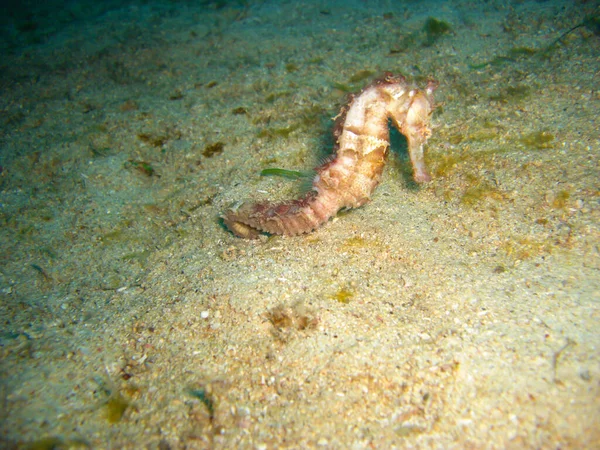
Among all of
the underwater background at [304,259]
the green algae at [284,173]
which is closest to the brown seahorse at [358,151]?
the underwater background at [304,259]

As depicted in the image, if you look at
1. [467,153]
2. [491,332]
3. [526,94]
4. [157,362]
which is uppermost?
[526,94]

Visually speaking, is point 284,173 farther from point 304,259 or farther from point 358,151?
point 304,259

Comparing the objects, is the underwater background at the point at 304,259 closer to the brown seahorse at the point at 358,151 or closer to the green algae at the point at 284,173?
the green algae at the point at 284,173

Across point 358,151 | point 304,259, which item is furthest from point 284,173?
point 304,259

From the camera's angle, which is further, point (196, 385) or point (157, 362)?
point (157, 362)

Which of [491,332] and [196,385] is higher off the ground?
[491,332]

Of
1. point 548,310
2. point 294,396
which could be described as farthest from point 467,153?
point 294,396

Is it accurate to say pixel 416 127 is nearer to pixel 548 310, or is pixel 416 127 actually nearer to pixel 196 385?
pixel 548 310
